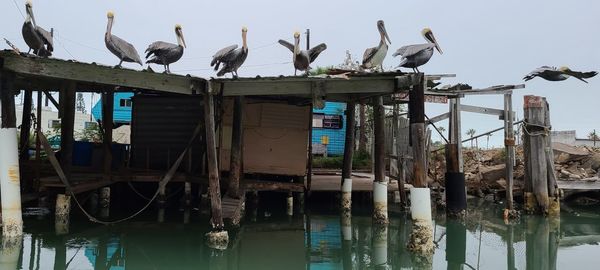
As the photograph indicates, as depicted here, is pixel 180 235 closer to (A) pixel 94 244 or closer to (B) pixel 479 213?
(A) pixel 94 244

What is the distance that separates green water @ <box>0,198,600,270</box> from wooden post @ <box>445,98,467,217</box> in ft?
1.46

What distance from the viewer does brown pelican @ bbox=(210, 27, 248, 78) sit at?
32.8 feet

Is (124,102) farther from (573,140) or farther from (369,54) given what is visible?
(573,140)

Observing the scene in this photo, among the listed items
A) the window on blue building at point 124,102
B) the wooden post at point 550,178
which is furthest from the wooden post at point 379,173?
the window on blue building at point 124,102

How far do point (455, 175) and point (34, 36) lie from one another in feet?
33.3

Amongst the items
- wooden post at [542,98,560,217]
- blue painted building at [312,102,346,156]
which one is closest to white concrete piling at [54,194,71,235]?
blue painted building at [312,102,346,156]

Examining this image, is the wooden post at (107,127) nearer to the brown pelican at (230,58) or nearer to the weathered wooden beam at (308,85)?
the brown pelican at (230,58)

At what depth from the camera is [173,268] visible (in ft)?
25.6

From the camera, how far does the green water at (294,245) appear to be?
8.42 metres

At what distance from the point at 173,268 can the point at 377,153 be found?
5806mm

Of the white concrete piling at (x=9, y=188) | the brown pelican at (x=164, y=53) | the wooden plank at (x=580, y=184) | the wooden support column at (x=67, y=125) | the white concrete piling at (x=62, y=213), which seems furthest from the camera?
the wooden plank at (x=580, y=184)

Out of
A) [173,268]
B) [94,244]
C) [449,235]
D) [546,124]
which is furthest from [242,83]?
[546,124]

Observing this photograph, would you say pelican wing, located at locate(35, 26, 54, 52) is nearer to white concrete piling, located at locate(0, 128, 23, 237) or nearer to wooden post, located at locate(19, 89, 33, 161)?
white concrete piling, located at locate(0, 128, 23, 237)

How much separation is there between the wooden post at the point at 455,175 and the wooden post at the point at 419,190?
433 cm
